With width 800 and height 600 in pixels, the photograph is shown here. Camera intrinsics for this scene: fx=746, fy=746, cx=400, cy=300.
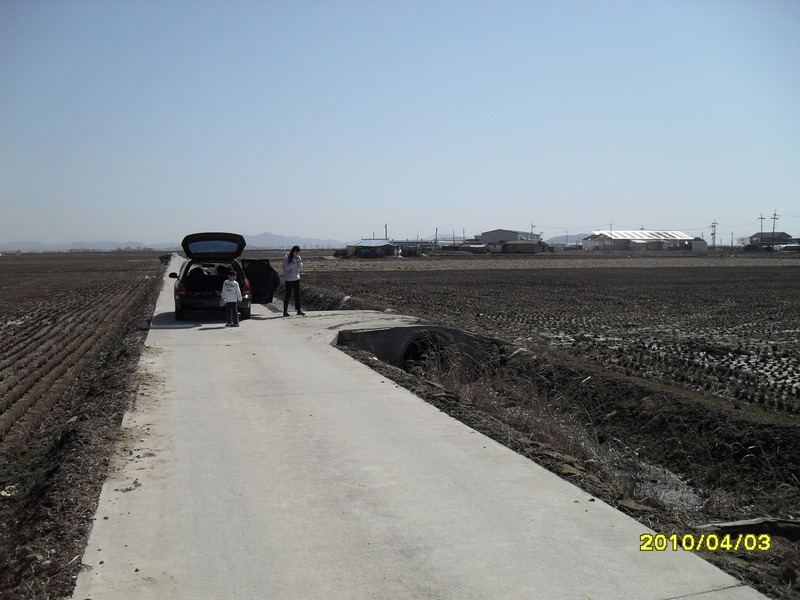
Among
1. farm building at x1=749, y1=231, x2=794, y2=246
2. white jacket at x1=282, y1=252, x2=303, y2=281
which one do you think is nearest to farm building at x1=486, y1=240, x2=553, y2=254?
farm building at x1=749, y1=231, x2=794, y2=246

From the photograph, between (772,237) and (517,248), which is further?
(772,237)

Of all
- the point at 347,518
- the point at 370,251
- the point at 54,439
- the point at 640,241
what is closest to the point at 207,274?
the point at 54,439

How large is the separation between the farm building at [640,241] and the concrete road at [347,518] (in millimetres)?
132876

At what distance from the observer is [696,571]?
4.27 metres

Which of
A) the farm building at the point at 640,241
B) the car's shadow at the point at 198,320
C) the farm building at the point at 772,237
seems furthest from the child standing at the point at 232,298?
the farm building at the point at 772,237

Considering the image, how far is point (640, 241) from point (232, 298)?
129023mm

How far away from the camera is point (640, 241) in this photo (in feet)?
444

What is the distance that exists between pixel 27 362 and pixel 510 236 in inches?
5792

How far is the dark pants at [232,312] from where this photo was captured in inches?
618

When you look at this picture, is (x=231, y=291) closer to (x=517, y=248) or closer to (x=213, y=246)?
(x=213, y=246)

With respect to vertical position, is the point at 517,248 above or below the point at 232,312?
above

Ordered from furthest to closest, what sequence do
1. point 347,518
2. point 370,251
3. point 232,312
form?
1. point 370,251
2. point 232,312
3. point 347,518

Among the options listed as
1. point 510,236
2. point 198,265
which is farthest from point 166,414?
point 510,236

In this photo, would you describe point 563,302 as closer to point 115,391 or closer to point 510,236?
point 115,391
